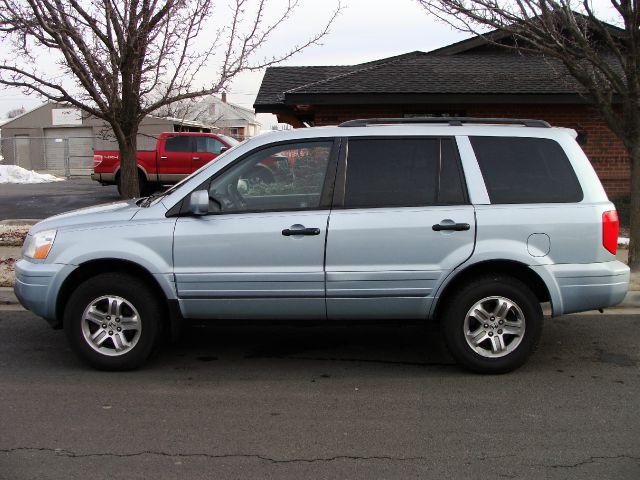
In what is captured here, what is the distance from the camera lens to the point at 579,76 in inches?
294

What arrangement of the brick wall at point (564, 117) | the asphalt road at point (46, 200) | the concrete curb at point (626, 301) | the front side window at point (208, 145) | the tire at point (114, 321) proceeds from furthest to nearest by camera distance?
the front side window at point (208, 145), the asphalt road at point (46, 200), the brick wall at point (564, 117), the concrete curb at point (626, 301), the tire at point (114, 321)

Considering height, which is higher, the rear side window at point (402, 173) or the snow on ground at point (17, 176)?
the snow on ground at point (17, 176)

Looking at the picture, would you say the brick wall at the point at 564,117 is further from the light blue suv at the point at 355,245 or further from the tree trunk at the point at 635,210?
the light blue suv at the point at 355,245

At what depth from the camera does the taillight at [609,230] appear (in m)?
4.79

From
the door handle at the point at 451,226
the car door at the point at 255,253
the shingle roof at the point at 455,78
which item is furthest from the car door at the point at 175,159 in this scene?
the door handle at the point at 451,226

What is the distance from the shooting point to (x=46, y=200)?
17719 millimetres

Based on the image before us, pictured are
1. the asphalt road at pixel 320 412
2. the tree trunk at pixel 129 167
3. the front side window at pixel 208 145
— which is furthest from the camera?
the front side window at pixel 208 145

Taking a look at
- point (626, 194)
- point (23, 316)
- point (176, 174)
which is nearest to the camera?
point (23, 316)

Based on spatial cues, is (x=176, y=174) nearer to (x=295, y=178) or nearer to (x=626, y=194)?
(x=626, y=194)

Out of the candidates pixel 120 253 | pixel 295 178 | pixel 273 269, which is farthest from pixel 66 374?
pixel 295 178

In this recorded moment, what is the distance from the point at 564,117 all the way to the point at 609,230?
9398 millimetres

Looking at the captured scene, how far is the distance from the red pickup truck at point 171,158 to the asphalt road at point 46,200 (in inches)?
39.9

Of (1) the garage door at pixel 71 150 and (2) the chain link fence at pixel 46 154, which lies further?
(1) the garage door at pixel 71 150

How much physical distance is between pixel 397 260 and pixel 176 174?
14.3 metres
